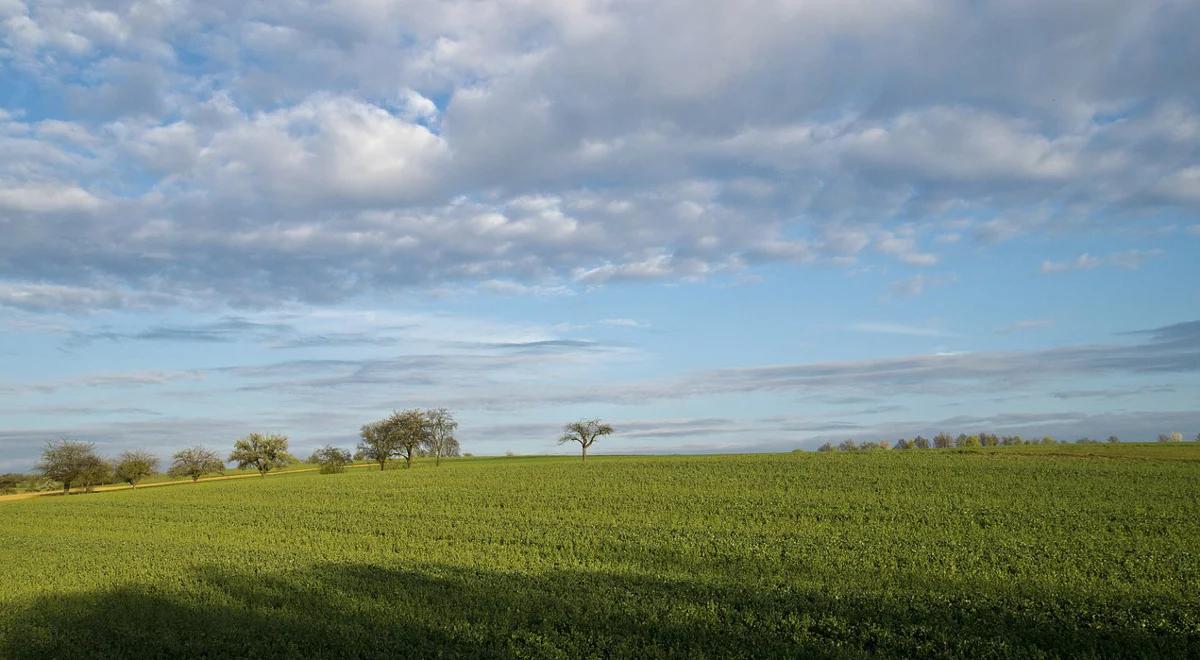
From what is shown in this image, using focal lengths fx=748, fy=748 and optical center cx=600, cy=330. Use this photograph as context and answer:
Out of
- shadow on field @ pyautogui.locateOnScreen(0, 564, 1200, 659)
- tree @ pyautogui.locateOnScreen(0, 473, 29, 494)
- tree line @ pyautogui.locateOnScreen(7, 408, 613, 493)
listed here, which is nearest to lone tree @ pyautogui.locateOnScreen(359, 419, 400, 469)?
tree line @ pyautogui.locateOnScreen(7, 408, 613, 493)

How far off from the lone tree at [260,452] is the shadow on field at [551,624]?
9520 centimetres

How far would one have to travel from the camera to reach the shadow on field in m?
13.6

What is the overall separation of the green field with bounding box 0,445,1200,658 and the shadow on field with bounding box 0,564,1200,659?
67 millimetres

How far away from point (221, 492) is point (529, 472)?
2621cm

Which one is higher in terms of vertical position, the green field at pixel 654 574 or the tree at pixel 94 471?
the tree at pixel 94 471

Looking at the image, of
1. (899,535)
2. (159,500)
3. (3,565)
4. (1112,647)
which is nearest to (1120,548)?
(899,535)

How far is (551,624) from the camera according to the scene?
15.4 metres

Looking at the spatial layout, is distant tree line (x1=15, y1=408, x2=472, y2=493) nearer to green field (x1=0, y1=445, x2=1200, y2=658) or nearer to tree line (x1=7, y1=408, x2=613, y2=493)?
tree line (x1=7, y1=408, x2=613, y2=493)

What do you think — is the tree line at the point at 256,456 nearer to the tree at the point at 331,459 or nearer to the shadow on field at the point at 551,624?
the tree at the point at 331,459

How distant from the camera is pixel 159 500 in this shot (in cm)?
5966

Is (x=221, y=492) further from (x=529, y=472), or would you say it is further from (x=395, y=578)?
(x=395, y=578)

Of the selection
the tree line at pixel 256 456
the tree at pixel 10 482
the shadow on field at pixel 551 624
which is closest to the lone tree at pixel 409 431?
the tree line at pixel 256 456

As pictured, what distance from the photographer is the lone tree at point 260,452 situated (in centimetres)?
10731

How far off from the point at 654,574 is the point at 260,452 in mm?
102045
